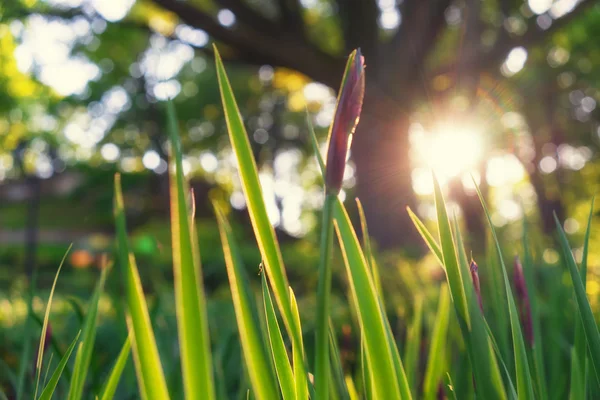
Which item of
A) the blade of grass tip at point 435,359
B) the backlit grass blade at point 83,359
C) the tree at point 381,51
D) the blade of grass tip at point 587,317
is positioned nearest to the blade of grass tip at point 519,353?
the blade of grass tip at point 587,317

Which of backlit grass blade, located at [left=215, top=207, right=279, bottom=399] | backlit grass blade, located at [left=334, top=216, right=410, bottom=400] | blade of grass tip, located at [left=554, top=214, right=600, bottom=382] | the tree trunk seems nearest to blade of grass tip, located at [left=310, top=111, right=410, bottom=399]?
backlit grass blade, located at [left=334, top=216, right=410, bottom=400]

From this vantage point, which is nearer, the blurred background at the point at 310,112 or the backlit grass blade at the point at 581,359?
the backlit grass blade at the point at 581,359

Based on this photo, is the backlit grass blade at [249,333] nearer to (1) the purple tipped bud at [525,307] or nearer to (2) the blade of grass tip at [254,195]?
(2) the blade of grass tip at [254,195]

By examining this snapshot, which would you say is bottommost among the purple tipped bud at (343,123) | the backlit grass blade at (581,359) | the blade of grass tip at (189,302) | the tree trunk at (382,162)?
the backlit grass blade at (581,359)

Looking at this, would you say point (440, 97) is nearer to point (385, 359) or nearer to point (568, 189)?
point (385, 359)

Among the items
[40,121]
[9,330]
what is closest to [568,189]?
[40,121]

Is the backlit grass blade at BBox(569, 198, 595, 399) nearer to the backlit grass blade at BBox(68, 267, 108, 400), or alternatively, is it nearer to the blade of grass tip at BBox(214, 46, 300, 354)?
the blade of grass tip at BBox(214, 46, 300, 354)

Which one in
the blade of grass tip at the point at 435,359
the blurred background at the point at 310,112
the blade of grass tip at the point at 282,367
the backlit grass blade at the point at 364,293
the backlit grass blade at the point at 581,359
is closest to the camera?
the backlit grass blade at the point at 364,293
